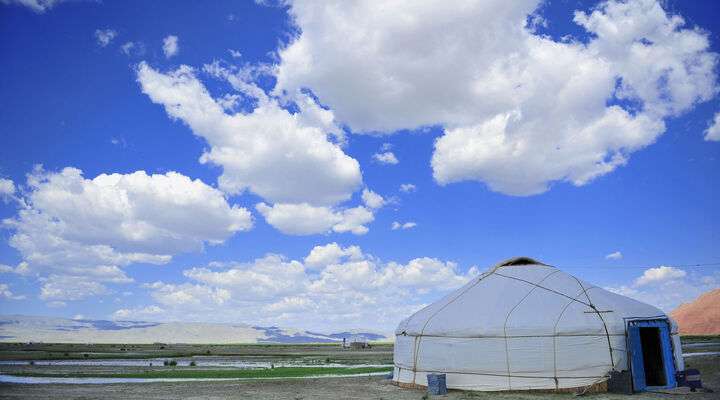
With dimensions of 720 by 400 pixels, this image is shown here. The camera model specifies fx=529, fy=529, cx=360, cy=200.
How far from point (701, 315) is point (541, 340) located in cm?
13300

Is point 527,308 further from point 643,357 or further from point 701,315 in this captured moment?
point 701,315

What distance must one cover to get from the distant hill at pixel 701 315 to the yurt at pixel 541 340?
114 m

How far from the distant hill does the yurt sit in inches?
4497

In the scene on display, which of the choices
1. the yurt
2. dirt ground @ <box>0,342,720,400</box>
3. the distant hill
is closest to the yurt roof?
the yurt

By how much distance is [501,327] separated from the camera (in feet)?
54.4

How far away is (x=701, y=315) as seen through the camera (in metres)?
124

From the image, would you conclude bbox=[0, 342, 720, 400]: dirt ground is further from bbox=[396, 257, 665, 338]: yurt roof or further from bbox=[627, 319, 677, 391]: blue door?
bbox=[396, 257, 665, 338]: yurt roof

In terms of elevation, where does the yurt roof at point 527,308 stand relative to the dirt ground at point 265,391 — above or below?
above

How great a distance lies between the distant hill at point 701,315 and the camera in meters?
115

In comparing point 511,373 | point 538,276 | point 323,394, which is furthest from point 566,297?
point 323,394

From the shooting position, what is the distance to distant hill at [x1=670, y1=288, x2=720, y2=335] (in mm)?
115069

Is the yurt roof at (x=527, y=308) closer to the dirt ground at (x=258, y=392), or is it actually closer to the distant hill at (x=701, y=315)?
the dirt ground at (x=258, y=392)

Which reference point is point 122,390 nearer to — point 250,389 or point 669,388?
point 250,389

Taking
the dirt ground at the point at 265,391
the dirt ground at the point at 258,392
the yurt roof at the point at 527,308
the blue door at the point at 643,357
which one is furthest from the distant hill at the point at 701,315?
the dirt ground at the point at 258,392
